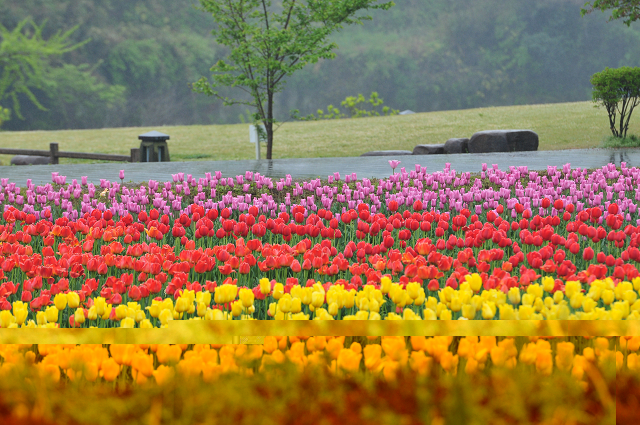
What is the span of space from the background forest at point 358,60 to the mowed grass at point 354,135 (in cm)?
1399

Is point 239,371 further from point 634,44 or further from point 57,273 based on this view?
point 634,44

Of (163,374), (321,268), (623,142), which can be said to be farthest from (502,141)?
(163,374)

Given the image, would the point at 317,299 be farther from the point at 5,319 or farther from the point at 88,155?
the point at 88,155

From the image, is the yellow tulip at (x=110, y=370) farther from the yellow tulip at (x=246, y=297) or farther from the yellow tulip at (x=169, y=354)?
the yellow tulip at (x=246, y=297)

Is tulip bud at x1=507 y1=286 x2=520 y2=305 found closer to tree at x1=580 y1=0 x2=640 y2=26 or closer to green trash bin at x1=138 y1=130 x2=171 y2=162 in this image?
green trash bin at x1=138 y1=130 x2=171 y2=162

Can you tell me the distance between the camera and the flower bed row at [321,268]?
8.38ft

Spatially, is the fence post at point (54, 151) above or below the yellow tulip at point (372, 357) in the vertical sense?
above

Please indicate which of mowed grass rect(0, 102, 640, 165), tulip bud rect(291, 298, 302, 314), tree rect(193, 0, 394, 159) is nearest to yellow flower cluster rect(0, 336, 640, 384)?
tulip bud rect(291, 298, 302, 314)

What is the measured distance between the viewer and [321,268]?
3709mm

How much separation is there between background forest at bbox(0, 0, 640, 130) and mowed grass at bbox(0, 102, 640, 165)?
13994 millimetres

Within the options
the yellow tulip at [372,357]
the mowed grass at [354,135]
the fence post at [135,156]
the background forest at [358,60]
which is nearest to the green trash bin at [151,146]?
the fence post at [135,156]

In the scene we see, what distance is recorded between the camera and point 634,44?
55.7 m

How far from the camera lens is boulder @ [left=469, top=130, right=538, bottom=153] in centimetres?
1745

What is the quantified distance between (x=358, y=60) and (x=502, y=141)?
4174 centimetres
